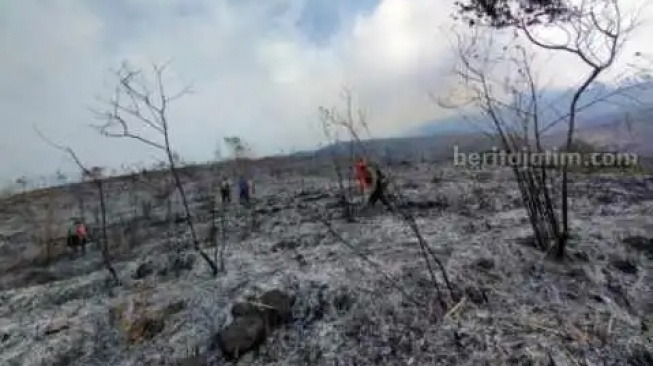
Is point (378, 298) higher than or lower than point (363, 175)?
lower

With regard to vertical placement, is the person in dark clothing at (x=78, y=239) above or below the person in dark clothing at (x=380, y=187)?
below

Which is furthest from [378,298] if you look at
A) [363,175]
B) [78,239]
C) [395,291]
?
[78,239]

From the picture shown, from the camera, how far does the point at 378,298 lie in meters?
7.73

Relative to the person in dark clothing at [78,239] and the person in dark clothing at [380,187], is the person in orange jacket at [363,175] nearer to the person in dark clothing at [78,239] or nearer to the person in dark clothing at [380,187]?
the person in dark clothing at [380,187]

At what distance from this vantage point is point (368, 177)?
15.6m

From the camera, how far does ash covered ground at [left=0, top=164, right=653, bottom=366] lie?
6680 mm

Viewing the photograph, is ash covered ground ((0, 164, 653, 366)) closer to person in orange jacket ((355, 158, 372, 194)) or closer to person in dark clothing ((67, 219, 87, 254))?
person in orange jacket ((355, 158, 372, 194))

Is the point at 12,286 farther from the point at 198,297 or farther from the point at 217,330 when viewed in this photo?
the point at 217,330

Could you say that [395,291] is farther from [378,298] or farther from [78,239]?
[78,239]

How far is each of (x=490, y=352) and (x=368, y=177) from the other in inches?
372

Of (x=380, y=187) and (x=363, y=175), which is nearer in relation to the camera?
(x=380, y=187)

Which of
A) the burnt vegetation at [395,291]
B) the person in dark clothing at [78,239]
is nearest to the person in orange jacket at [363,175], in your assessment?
the burnt vegetation at [395,291]

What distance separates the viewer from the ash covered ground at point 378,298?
6680mm

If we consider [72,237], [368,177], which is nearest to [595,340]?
[368,177]
